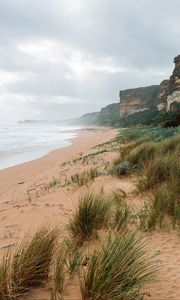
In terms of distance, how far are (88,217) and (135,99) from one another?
82.8 metres

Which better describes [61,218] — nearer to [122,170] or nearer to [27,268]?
[27,268]

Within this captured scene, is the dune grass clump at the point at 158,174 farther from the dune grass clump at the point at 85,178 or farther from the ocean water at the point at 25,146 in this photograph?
the ocean water at the point at 25,146

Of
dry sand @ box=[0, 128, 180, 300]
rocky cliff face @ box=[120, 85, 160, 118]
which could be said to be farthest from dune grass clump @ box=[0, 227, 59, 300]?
rocky cliff face @ box=[120, 85, 160, 118]

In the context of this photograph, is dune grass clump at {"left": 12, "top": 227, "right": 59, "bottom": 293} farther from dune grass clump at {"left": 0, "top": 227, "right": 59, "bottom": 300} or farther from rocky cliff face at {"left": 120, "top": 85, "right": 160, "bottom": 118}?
rocky cliff face at {"left": 120, "top": 85, "right": 160, "bottom": 118}

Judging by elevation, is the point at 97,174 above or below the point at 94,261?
below

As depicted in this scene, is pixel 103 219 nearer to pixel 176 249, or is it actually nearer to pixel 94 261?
pixel 176 249

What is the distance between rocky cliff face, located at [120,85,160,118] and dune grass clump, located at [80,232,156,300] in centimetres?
8184

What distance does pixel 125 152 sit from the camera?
9.77 m

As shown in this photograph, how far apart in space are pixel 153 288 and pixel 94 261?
562mm

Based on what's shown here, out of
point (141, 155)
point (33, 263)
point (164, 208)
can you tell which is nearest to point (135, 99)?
point (141, 155)

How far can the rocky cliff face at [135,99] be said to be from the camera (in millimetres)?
83562

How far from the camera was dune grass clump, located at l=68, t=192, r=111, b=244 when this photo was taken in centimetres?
377

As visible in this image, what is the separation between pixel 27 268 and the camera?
246 cm

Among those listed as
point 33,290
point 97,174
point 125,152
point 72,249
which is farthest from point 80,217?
point 125,152
